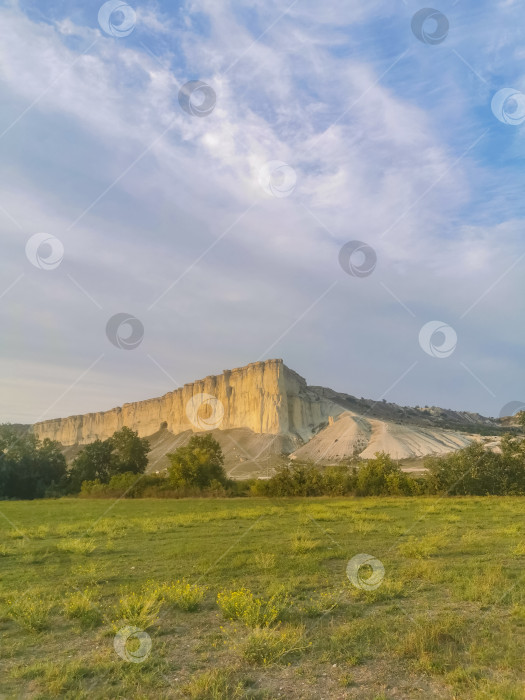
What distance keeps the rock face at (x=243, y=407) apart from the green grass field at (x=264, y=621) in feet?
331

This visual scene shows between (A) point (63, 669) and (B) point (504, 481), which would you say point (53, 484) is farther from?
(A) point (63, 669)

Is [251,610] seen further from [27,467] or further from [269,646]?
[27,467]

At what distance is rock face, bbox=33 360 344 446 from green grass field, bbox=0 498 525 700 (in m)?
101

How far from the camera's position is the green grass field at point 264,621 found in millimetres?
5102

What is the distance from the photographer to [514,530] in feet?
53.0

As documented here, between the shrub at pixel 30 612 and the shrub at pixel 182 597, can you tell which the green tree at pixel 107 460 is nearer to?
the shrub at pixel 30 612

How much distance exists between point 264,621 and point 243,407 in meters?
119

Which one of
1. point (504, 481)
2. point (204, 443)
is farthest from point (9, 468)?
point (504, 481)

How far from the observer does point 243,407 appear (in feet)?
410

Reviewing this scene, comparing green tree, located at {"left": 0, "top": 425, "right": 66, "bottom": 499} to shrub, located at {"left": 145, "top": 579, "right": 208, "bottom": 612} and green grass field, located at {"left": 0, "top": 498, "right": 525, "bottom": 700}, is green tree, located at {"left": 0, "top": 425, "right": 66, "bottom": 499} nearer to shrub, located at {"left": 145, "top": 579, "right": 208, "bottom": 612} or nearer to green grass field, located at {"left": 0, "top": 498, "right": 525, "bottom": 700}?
green grass field, located at {"left": 0, "top": 498, "right": 525, "bottom": 700}

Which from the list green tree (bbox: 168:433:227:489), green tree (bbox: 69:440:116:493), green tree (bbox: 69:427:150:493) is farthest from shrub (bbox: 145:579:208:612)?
green tree (bbox: 69:440:116:493)

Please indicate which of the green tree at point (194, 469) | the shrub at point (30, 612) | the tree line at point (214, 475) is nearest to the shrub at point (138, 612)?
the shrub at point (30, 612)

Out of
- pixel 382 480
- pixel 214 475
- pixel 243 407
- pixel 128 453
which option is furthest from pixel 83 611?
pixel 243 407

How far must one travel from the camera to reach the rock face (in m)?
117
